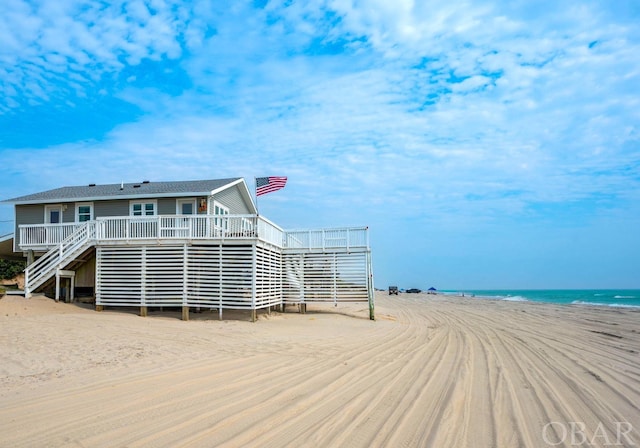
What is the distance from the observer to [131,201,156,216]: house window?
21.7 m

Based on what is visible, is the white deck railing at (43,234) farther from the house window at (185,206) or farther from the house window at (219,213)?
the house window at (219,213)

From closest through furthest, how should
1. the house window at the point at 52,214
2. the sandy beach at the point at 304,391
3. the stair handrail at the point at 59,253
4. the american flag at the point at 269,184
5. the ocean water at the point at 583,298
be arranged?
1. the sandy beach at the point at 304,391
2. the stair handrail at the point at 59,253
3. the american flag at the point at 269,184
4. the house window at the point at 52,214
5. the ocean water at the point at 583,298

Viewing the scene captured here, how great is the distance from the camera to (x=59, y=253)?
1941 centimetres

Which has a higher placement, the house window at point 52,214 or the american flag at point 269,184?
the american flag at point 269,184

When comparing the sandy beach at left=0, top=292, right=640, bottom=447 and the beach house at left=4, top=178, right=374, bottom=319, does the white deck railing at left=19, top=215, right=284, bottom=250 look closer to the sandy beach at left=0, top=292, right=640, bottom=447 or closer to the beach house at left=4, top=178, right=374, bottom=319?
the beach house at left=4, top=178, right=374, bottom=319

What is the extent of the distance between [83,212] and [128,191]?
7.86ft

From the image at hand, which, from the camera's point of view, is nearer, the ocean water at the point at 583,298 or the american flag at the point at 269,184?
the american flag at the point at 269,184

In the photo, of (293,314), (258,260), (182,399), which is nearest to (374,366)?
(182,399)

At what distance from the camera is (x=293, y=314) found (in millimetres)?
20906

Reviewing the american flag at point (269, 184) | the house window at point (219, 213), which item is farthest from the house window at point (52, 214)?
the american flag at point (269, 184)

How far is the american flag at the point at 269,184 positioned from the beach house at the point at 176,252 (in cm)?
159

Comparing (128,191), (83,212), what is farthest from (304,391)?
(83,212)

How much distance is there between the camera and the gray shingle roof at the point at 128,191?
21.3 meters

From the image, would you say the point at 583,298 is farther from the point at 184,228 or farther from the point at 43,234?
the point at 43,234
